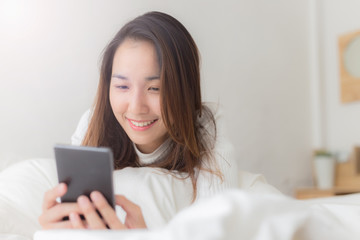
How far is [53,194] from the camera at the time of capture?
82cm

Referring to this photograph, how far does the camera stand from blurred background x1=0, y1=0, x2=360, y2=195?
1842 millimetres

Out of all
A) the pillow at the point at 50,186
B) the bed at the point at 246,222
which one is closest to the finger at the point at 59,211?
the bed at the point at 246,222

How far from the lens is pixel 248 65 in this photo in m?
2.81

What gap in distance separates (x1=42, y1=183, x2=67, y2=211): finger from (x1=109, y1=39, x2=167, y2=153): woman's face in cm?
46

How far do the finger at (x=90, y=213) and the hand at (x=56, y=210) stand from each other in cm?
2

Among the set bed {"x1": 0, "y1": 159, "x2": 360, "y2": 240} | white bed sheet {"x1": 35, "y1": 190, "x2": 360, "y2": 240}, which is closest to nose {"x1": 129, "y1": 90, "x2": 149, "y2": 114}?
bed {"x1": 0, "y1": 159, "x2": 360, "y2": 240}

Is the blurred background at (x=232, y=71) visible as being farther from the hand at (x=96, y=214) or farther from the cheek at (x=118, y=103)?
the hand at (x=96, y=214)

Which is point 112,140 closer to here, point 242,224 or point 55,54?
point 55,54

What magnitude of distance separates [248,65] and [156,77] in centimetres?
165

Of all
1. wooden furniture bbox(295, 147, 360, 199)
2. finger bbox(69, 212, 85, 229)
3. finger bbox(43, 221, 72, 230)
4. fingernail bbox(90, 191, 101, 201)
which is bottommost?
wooden furniture bbox(295, 147, 360, 199)

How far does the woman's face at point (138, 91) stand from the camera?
1257 mm

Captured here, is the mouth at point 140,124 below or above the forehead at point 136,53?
below

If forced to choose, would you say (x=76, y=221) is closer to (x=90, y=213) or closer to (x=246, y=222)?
(x=90, y=213)

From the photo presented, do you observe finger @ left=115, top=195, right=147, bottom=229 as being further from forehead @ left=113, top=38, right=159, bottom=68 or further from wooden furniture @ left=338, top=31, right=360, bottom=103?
wooden furniture @ left=338, top=31, right=360, bottom=103
